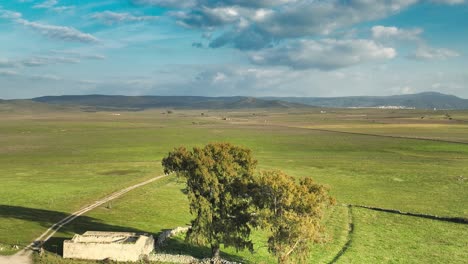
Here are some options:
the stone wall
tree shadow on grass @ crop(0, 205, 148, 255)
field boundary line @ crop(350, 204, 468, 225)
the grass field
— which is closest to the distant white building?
the stone wall

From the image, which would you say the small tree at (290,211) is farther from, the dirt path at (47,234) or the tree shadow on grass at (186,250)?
the dirt path at (47,234)

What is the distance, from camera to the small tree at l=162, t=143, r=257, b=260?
46.6 m

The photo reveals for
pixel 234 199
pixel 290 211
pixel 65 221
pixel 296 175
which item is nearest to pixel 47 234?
pixel 65 221

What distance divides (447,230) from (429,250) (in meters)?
11.4

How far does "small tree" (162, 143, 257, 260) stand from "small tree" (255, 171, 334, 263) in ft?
12.4

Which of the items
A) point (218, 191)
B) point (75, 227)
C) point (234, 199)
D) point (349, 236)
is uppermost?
point (218, 191)

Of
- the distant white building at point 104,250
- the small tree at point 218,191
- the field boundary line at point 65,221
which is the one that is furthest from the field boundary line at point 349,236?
the field boundary line at point 65,221

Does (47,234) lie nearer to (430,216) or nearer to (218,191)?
(218,191)

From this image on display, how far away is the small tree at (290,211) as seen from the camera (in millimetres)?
40875

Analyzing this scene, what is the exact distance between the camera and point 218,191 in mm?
46781

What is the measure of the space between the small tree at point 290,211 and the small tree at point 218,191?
3786 mm

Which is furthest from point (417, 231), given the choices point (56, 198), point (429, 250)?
point (56, 198)

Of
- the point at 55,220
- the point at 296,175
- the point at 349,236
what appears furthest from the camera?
the point at 296,175

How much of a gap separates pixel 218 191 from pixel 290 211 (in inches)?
357
